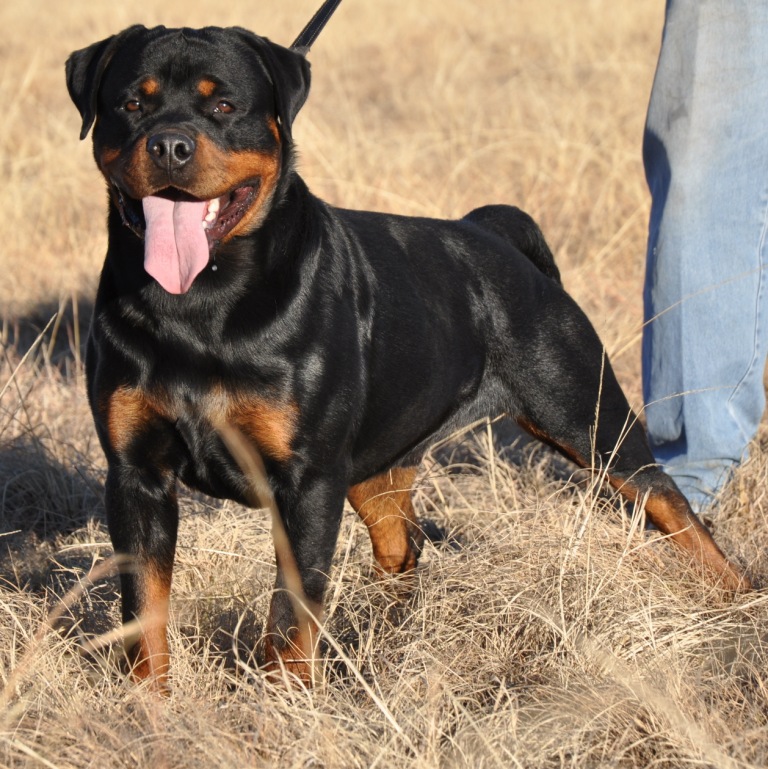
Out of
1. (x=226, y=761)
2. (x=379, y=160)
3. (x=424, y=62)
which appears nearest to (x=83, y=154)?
(x=379, y=160)

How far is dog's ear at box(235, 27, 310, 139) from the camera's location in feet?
9.91

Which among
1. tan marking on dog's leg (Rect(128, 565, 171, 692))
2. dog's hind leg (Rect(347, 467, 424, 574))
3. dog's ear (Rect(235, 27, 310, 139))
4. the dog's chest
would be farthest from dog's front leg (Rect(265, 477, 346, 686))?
dog's ear (Rect(235, 27, 310, 139))

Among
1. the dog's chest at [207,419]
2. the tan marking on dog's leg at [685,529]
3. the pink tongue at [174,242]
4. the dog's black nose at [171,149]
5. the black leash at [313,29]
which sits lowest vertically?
the tan marking on dog's leg at [685,529]

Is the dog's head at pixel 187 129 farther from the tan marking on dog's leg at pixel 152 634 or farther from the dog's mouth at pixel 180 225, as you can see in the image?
the tan marking on dog's leg at pixel 152 634

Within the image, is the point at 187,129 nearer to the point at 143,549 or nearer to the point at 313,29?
the point at 313,29

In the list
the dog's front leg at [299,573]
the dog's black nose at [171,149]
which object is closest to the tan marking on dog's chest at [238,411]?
the dog's front leg at [299,573]

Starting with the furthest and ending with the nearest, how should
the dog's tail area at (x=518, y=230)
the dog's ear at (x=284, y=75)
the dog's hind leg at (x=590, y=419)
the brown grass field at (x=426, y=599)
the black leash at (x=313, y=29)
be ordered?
the dog's tail area at (x=518, y=230), the dog's hind leg at (x=590, y=419), the black leash at (x=313, y=29), the dog's ear at (x=284, y=75), the brown grass field at (x=426, y=599)

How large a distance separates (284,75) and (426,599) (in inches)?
54.4

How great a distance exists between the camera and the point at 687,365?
4.02m

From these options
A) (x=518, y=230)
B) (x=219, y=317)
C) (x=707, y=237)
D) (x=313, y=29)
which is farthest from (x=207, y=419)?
(x=707, y=237)

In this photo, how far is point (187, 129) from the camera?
2826mm

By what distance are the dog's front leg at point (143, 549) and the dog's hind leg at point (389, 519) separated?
0.91m

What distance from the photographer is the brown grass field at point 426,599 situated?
2.47 metres

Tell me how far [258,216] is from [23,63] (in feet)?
29.5
